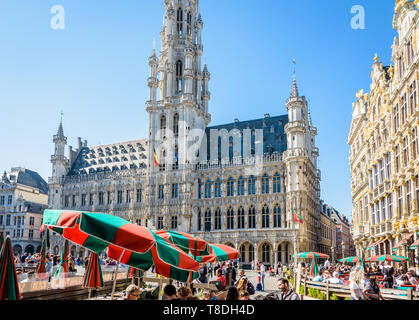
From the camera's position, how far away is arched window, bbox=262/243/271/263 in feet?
180

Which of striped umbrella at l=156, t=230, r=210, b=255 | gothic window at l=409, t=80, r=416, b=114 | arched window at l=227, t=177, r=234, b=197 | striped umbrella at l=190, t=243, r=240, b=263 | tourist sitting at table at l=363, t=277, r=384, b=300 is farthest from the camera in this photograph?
arched window at l=227, t=177, r=234, b=197

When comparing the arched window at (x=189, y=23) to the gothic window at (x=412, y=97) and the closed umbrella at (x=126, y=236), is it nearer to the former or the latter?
the gothic window at (x=412, y=97)

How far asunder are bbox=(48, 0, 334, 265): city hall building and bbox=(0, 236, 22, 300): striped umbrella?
47.0 meters

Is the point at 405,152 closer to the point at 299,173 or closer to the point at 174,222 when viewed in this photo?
the point at 299,173

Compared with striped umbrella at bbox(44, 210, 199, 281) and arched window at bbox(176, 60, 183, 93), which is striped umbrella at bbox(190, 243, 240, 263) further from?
arched window at bbox(176, 60, 183, 93)

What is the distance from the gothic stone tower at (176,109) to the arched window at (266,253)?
39.2ft

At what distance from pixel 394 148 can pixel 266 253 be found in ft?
90.6

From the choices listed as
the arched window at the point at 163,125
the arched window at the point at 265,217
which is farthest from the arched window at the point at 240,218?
the arched window at the point at 163,125

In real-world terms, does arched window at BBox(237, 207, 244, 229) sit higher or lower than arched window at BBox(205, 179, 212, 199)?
lower

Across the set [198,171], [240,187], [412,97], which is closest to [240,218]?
[240,187]

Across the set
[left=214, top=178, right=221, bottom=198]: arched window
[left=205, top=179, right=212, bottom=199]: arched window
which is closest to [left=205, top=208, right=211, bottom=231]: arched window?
[left=205, top=179, right=212, bottom=199]: arched window

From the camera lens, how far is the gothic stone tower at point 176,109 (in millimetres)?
61825

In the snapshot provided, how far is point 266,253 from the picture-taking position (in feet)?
181
